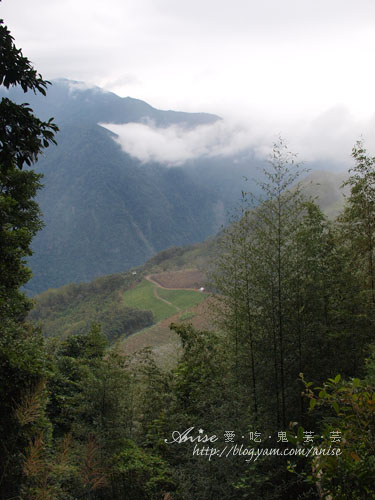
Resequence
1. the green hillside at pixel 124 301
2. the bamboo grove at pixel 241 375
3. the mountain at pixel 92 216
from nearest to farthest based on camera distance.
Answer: the bamboo grove at pixel 241 375 → the green hillside at pixel 124 301 → the mountain at pixel 92 216

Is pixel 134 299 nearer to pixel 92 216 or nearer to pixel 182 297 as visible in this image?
pixel 182 297

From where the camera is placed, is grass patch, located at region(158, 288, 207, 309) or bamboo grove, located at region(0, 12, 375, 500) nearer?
bamboo grove, located at region(0, 12, 375, 500)

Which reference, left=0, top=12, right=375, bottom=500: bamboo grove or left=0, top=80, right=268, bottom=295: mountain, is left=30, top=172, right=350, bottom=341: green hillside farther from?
left=0, top=80, right=268, bottom=295: mountain

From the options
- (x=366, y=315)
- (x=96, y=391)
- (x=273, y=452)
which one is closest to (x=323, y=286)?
(x=366, y=315)

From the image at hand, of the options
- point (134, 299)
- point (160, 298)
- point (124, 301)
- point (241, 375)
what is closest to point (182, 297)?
point (160, 298)

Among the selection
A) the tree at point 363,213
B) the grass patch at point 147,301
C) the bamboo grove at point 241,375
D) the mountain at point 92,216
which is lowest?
the grass patch at point 147,301

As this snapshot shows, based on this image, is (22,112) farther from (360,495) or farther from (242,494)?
(242,494)

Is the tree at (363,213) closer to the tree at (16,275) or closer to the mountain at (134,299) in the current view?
the tree at (16,275)

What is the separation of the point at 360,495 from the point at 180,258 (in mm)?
68823

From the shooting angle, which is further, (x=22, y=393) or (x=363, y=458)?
(x=22, y=393)

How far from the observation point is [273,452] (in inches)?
213

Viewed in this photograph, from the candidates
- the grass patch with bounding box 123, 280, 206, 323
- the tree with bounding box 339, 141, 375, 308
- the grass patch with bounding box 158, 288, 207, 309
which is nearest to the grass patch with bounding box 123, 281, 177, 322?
the grass patch with bounding box 123, 280, 206, 323

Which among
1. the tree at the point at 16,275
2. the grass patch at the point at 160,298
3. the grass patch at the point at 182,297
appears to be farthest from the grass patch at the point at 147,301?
the tree at the point at 16,275

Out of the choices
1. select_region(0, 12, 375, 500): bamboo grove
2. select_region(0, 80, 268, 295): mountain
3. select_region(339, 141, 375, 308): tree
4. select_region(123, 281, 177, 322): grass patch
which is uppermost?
select_region(0, 80, 268, 295): mountain
